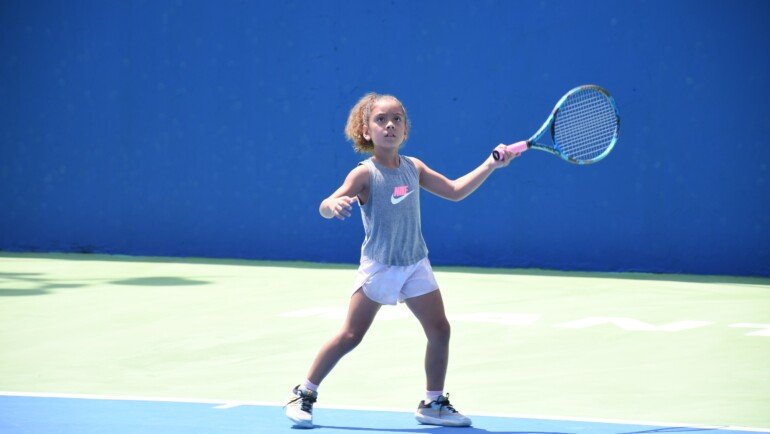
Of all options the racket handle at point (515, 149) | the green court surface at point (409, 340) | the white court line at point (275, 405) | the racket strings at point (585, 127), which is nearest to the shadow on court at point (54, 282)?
the green court surface at point (409, 340)

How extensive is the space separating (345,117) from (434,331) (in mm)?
7682

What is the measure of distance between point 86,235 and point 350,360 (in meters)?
7.29

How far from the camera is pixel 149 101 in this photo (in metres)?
13.7

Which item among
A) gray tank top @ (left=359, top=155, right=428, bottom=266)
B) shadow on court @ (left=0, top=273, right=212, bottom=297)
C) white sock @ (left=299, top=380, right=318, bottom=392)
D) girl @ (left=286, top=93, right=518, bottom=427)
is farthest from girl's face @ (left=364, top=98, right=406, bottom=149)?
shadow on court @ (left=0, top=273, right=212, bottom=297)

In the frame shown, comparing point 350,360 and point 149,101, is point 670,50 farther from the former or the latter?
point 350,360

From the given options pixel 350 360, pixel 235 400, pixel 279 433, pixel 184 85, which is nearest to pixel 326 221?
pixel 184 85

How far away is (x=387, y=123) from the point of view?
568cm

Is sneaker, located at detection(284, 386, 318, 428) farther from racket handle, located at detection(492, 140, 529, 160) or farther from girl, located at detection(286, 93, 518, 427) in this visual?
racket handle, located at detection(492, 140, 529, 160)

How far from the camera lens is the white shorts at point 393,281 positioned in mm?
5570

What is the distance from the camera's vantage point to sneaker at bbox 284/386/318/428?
17.8 feet

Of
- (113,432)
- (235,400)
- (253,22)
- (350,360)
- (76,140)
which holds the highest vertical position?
(253,22)

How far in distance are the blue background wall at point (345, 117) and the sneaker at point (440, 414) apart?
23.7 feet

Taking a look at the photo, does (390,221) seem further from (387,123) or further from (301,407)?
(301,407)

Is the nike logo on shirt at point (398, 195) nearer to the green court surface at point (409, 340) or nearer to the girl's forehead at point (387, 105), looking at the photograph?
the girl's forehead at point (387, 105)
